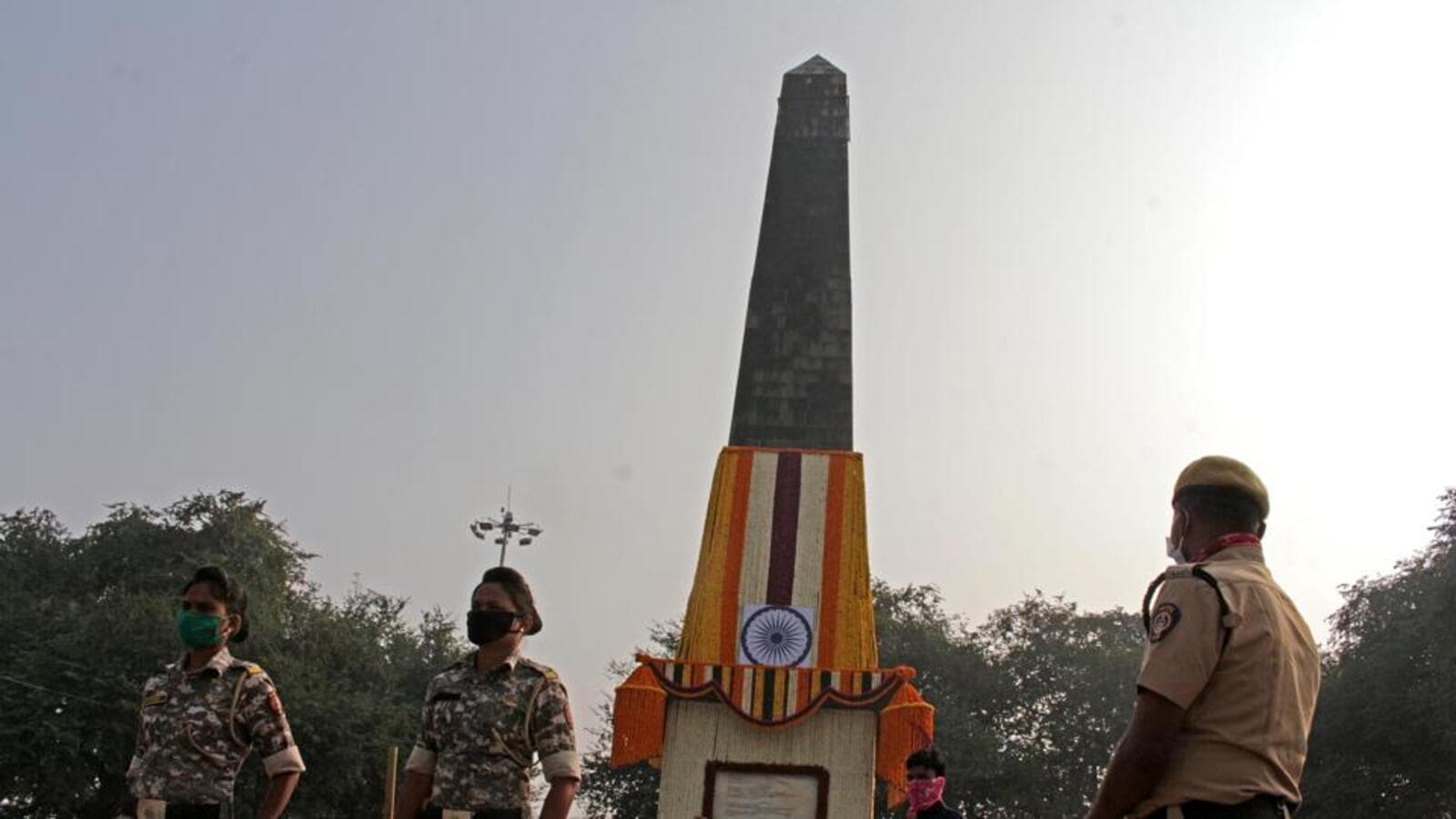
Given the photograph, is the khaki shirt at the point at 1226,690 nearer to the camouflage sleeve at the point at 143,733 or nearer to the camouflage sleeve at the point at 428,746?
the camouflage sleeve at the point at 428,746

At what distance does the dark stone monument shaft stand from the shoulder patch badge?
1318 cm

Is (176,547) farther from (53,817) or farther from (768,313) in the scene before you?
(768,313)

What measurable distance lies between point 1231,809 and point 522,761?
7.87 ft

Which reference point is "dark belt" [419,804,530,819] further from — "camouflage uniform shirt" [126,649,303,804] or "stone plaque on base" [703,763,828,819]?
"stone plaque on base" [703,763,828,819]

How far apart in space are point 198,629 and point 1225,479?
3.47 metres

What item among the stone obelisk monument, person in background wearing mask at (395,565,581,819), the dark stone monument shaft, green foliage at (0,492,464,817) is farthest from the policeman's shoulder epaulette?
green foliage at (0,492,464,817)

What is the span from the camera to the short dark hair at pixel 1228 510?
3828 mm

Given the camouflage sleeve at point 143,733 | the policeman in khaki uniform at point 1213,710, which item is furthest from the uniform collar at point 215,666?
the policeman in khaki uniform at point 1213,710

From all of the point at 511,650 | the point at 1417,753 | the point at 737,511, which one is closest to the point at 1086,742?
the point at 1417,753

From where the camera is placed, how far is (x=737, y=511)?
16.0 metres

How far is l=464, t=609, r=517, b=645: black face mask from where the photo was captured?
17.0ft

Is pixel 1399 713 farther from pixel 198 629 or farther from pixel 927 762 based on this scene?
pixel 198 629

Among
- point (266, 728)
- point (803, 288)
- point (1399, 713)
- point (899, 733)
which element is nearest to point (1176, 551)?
point (266, 728)

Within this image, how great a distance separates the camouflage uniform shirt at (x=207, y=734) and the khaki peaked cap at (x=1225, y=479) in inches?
123
